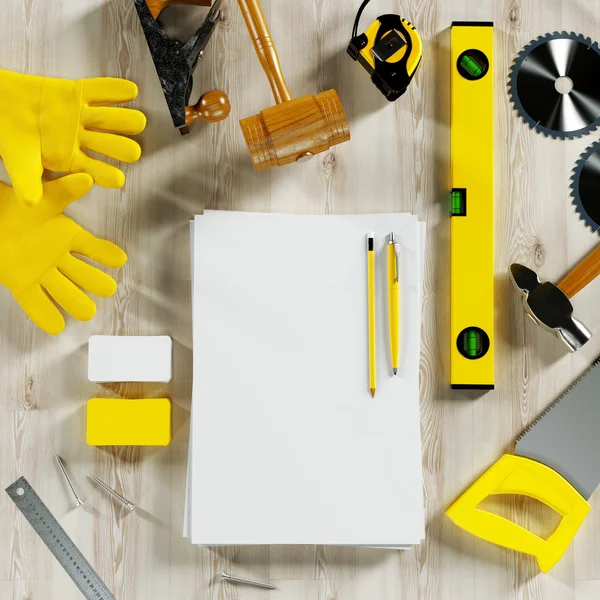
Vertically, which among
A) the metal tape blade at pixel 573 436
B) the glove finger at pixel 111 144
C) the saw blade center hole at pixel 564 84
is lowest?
the metal tape blade at pixel 573 436

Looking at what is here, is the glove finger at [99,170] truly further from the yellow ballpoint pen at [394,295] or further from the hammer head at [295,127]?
the yellow ballpoint pen at [394,295]

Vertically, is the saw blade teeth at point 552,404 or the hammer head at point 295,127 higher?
the hammer head at point 295,127

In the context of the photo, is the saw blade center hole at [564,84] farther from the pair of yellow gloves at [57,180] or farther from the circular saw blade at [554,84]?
the pair of yellow gloves at [57,180]

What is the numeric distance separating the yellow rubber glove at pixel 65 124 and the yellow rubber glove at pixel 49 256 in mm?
39

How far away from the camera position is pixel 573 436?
85cm

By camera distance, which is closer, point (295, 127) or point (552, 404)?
point (295, 127)

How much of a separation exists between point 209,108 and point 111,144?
14cm

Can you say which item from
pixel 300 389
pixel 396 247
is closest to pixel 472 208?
pixel 396 247

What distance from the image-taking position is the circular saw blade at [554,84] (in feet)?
2.84

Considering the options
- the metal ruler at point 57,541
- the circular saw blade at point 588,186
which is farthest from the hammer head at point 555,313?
the metal ruler at point 57,541

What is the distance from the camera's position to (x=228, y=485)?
83cm

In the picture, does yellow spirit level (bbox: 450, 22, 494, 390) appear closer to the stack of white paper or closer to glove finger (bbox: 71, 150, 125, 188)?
the stack of white paper

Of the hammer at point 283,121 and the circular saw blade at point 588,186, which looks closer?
the hammer at point 283,121

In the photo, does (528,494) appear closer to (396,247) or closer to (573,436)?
(573,436)
